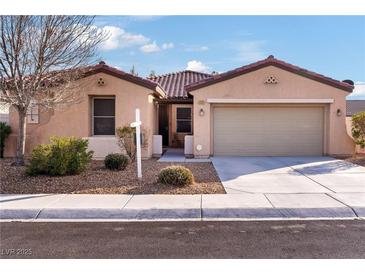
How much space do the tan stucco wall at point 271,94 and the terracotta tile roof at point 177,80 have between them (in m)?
3.76

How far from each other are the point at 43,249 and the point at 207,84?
37.9ft

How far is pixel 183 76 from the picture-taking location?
25.3 metres

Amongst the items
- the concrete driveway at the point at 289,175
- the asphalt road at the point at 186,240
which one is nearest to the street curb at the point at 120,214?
the asphalt road at the point at 186,240

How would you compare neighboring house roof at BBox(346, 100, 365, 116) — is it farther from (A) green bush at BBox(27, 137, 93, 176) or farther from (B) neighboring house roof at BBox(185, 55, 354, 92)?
(A) green bush at BBox(27, 137, 93, 176)

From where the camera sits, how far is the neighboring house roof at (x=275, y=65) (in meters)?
15.9

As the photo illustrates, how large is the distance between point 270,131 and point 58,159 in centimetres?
952

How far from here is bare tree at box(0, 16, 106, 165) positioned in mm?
10961

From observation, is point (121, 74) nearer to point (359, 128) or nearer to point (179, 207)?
point (179, 207)

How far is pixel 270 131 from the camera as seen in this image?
1673 centimetres

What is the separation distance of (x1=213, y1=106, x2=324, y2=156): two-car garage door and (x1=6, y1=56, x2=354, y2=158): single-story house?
4 cm

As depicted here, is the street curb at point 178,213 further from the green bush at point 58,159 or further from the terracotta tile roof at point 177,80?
the terracotta tile roof at point 177,80

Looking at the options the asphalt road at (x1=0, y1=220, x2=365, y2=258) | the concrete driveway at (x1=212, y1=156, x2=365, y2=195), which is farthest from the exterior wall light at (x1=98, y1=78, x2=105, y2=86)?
the asphalt road at (x1=0, y1=220, x2=365, y2=258)

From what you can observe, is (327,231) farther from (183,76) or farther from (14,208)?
(183,76)

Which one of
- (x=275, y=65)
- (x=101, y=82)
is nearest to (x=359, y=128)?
(x=275, y=65)
